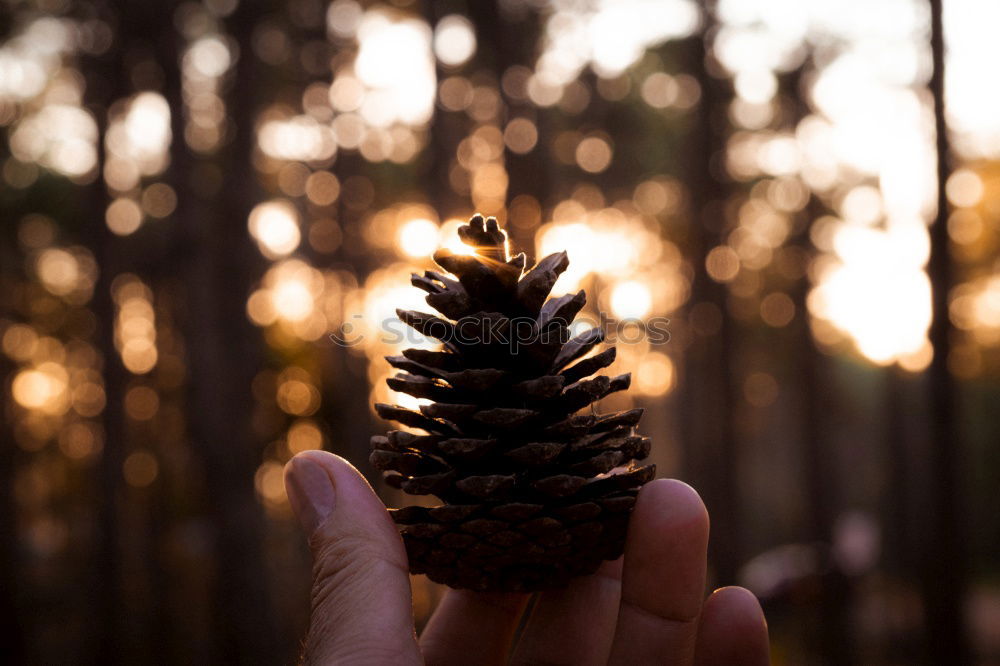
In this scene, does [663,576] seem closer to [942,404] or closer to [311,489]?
[311,489]

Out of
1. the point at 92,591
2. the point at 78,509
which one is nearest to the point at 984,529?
the point at 92,591

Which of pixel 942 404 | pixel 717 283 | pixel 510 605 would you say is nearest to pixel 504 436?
pixel 510 605

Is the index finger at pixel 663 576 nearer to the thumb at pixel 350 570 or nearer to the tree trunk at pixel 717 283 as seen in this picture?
the thumb at pixel 350 570

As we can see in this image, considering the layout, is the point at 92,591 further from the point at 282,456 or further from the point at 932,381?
the point at 932,381

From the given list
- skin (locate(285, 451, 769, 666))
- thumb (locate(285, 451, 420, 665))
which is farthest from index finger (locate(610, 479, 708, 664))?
thumb (locate(285, 451, 420, 665))

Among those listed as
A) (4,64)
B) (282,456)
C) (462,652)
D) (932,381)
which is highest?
(4,64)

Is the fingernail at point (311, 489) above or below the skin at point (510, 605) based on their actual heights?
above

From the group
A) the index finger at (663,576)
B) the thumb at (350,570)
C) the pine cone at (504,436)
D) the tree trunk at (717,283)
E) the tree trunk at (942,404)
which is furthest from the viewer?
the tree trunk at (717,283)

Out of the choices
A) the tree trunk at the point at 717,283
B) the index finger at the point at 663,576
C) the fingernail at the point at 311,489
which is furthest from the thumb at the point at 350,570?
the tree trunk at the point at 717,283

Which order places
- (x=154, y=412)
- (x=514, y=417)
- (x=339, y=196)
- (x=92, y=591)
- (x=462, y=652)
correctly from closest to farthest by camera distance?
(x=514, y=417) < (x=462, y=652) < (x=339, y=196) < (x=92, y=591) < (x=154, y=412)
